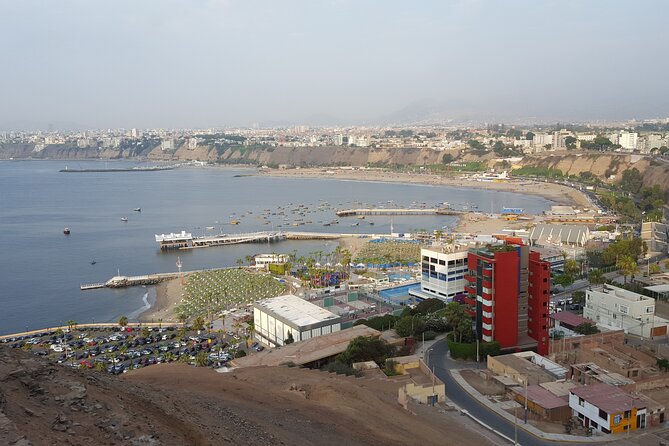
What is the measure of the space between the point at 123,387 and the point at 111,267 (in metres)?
21.2

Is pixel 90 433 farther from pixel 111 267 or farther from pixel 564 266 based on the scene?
pixel 111 267

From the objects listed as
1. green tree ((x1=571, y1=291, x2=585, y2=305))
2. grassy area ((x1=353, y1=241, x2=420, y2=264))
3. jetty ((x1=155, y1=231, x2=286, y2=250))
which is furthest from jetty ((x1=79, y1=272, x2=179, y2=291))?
green tree ((x1=571, y1=291, x2=585, y2=305))

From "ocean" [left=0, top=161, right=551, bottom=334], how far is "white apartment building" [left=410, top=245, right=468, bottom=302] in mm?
9415

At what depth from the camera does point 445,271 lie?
15.9 metres

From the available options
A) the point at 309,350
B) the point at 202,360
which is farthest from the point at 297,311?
the point at 202,360

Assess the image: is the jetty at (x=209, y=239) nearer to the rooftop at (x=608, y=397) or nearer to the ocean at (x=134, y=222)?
the ocean at (x=134, y=222)

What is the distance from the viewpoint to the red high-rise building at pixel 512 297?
11828 millimetres

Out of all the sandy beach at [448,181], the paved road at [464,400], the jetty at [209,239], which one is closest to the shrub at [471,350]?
the paved road at [464,400]

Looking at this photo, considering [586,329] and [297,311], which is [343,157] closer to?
[297,311]

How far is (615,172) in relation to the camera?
161ft

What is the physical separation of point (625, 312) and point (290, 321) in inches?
296

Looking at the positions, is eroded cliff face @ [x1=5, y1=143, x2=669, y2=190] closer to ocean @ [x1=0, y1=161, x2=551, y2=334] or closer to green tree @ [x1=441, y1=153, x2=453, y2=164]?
green tree @ [x1=441, y1=153, x2=453, y2=164]

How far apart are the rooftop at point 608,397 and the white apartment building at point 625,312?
459 centimetres

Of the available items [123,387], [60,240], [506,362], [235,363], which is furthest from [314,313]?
[60,240]
